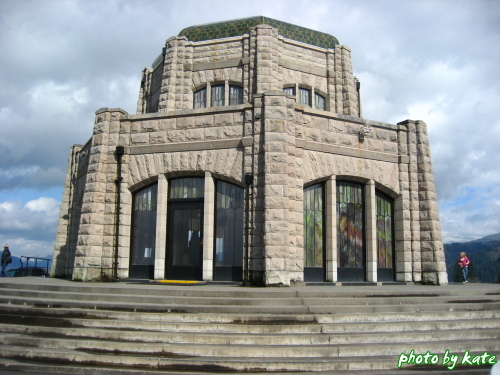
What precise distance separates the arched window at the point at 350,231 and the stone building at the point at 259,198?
4 cm

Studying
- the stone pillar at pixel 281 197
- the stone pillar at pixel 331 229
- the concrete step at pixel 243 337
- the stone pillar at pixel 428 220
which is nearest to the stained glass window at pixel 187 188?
the stone pillar at pixel 281 197

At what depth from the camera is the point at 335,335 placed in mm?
8680

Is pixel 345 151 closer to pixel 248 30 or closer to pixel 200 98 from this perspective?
pixel 200 98

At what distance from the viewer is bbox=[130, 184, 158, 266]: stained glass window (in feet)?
50.2

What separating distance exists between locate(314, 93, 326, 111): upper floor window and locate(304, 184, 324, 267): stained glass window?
6815 millimetres

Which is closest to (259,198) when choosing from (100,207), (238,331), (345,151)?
(345,151)

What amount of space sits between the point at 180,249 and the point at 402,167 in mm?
7801

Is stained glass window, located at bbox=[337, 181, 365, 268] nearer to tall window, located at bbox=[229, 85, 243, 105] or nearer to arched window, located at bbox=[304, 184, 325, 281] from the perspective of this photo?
arched window, located at bbox=[304, 184, 325, 281]

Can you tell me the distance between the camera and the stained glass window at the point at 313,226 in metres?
14.8

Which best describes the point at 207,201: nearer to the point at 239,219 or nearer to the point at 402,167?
the point at 239,219

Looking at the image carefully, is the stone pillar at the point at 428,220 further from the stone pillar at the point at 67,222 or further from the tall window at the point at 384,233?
the stone pillar at the point at 67,222

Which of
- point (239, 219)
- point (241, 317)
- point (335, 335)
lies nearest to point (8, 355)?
point (241, 317)

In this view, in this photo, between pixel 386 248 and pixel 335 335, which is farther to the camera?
pixel 386 248

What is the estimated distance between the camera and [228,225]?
1462cm
